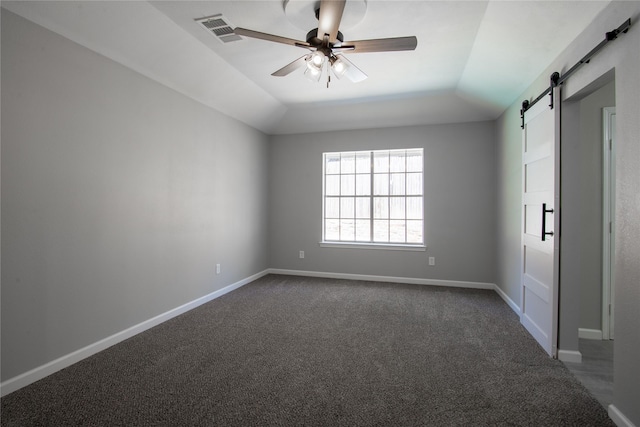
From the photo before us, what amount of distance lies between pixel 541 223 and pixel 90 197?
4013 millimetres

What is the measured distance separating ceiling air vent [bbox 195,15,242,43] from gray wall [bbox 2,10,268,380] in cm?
91

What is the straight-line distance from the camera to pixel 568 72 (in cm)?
228

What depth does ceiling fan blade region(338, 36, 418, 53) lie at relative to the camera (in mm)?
2002

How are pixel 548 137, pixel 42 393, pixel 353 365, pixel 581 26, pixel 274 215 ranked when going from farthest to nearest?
pixel 274 215, pixel 548 137, pixel 353 365, pixel 581 26, pixel 42 393

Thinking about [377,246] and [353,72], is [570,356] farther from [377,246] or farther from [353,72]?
[353,72]

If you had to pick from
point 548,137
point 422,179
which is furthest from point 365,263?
point 548,137

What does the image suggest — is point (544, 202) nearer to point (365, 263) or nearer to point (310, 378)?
point (310, 378)

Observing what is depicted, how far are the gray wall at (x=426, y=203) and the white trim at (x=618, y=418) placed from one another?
2876 millimetres

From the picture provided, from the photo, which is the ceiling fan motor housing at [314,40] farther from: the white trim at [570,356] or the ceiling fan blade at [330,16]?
the white trim at [570,356]

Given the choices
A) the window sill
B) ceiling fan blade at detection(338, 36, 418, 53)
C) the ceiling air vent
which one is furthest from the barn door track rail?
the ceiling air vent

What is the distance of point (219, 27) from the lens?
2.62 m

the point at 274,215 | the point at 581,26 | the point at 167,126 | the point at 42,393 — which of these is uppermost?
the point at 581,26

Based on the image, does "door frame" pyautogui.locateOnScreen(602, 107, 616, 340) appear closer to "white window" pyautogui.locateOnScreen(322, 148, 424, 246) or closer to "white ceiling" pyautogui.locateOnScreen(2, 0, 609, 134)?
"white ceiling" pyautogui.locateOnScreen(2, 0, 609, 134)

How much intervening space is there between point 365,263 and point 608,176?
322 centimetres
